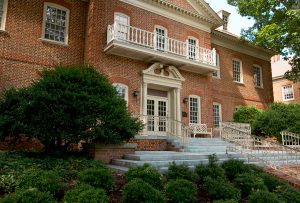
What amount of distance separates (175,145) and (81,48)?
6.73m

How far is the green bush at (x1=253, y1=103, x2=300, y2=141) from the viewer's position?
14.8m

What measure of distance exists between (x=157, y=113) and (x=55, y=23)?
6.84 m

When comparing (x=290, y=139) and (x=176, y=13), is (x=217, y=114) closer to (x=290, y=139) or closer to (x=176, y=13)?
(x=290, y=139)

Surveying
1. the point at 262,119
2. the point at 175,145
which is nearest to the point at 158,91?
the point at 175,145

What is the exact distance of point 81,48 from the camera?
13.6 meters

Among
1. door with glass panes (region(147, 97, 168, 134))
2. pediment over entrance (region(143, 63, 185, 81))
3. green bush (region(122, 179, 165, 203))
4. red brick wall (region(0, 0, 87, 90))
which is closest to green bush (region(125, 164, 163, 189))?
green bush (region(122, 179, 165, 203))

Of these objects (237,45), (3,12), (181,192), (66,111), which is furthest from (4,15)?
(237,45)

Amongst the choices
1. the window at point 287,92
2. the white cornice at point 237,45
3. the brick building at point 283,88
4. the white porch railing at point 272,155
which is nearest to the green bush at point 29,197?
the white porch railing at point 272,155

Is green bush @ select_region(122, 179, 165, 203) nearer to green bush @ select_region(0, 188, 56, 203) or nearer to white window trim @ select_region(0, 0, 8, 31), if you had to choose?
green bush @ select_region(0, 188, 56, 203)

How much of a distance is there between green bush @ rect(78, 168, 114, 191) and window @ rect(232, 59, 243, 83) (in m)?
16.7

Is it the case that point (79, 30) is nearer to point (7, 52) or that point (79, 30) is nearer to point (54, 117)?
point (7, 52)

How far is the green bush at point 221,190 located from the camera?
19.1 feet

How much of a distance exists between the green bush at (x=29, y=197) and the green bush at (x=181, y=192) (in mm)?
2262

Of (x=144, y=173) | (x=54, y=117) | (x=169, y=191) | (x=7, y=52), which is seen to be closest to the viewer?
(x=169, y=191)
